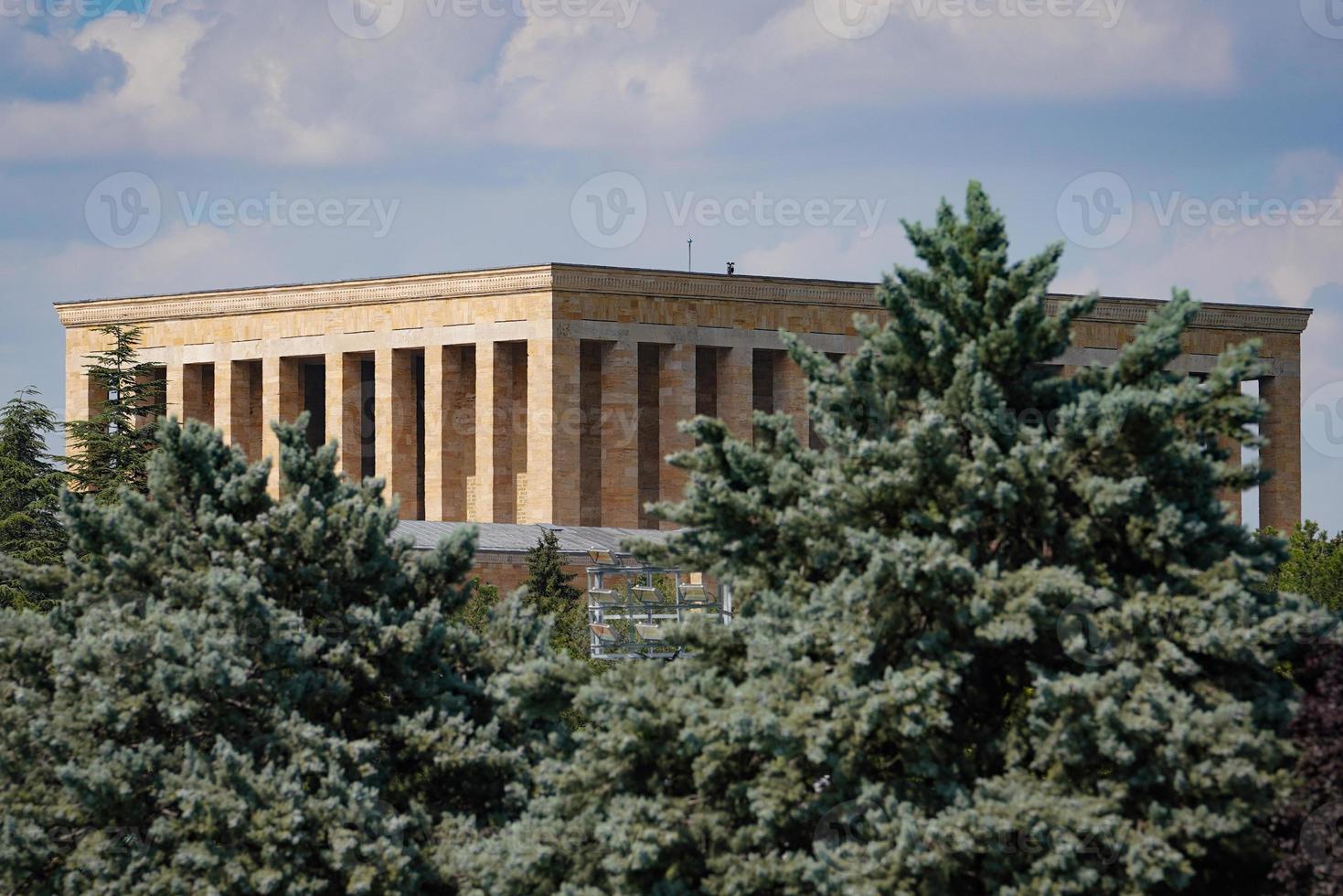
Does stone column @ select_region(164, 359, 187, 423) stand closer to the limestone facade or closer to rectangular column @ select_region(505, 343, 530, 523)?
the limestone facade

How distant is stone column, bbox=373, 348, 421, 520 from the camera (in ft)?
209

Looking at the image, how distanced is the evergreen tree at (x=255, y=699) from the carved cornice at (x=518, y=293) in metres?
39.6

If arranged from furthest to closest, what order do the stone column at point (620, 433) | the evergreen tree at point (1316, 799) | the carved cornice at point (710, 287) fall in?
the stone column at point (620, 433) < the carved cornice at point (710, 287) < the evergreen tree at point (1316, 799)

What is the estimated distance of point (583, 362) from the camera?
6384 cm

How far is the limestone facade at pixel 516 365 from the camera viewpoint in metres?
61.2

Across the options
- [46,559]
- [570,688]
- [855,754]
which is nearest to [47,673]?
[570,688]

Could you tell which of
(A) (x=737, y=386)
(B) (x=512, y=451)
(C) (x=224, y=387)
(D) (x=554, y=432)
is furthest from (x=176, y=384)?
(A) (x=737, y=386)

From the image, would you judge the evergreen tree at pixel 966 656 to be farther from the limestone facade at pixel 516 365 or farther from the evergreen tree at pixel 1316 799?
the limestone facade at pixel 516 365

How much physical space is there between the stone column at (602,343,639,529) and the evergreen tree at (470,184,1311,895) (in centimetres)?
4313

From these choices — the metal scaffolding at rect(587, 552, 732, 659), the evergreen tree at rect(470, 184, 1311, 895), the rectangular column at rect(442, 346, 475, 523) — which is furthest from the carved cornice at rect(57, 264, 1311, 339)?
the evergreen tree at rect(470, 184, 1311, 895)

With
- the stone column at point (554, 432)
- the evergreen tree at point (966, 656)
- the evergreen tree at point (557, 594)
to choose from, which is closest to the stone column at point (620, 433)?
the stone column at point (554, 432)

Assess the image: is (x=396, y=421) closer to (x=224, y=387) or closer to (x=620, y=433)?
(x=224, y=387)

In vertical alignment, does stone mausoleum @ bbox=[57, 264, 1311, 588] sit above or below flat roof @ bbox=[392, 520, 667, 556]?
above

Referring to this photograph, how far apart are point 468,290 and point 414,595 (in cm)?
4149
